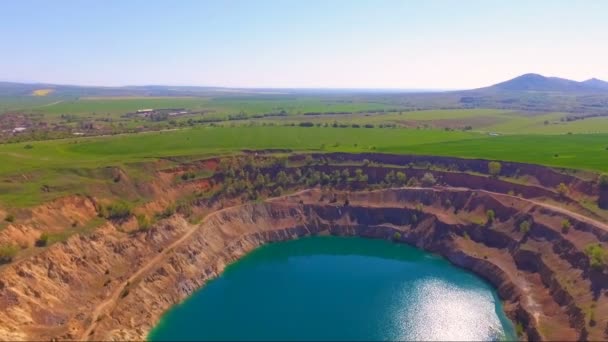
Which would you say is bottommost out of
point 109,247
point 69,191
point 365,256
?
point 365,256

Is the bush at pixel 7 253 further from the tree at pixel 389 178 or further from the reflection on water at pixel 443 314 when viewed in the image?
the tree at pixel 389 178

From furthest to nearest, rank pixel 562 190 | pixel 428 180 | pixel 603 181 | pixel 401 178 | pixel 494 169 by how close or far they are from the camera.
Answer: pixel 401 178 → pixel 428 180 → pixel 494 169 → pixel 562 190 → pixel 603 181

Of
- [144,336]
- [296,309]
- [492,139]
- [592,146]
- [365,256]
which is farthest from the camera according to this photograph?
[492,139]

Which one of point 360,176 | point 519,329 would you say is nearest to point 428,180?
point 360,176

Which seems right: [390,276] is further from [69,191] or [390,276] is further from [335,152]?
[69,191]

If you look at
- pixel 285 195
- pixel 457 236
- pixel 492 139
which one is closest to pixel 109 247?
pixel 285 195

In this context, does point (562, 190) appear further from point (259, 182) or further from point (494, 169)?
point (259, 182)

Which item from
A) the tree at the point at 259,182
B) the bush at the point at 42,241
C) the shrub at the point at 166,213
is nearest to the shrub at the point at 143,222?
the shrub at the point at 166,213
